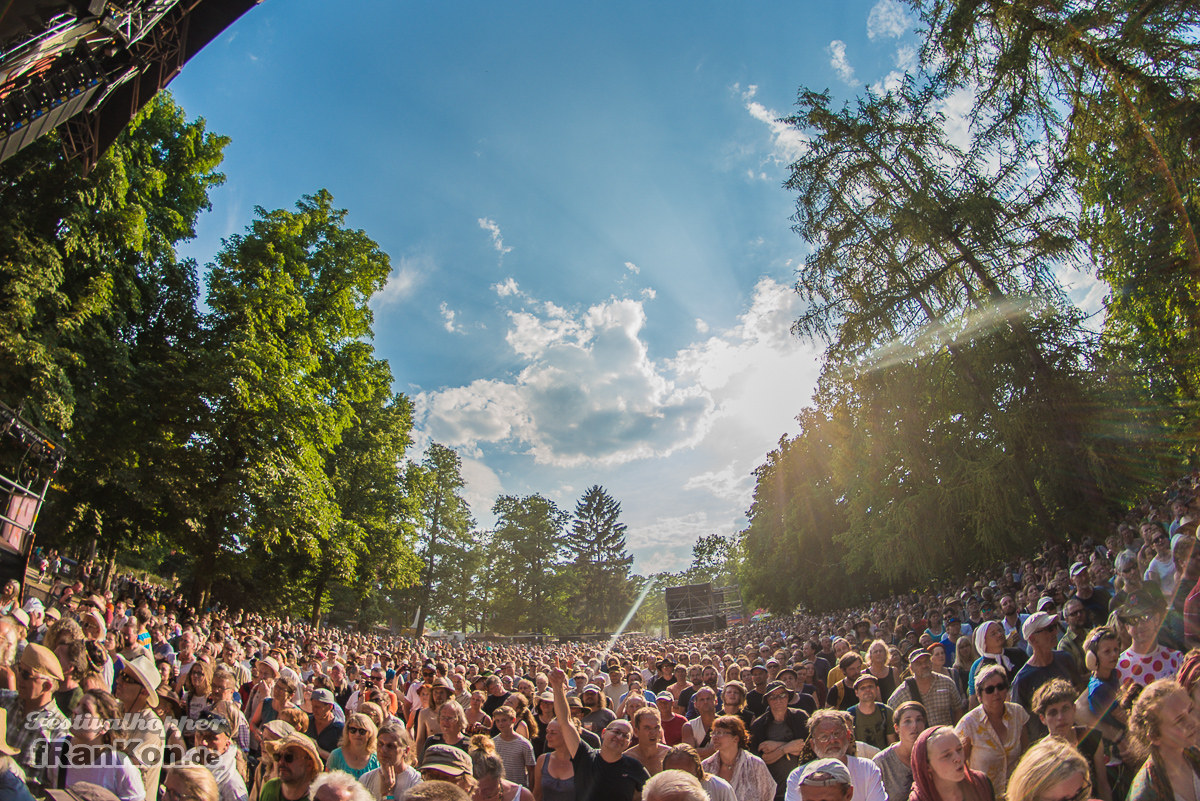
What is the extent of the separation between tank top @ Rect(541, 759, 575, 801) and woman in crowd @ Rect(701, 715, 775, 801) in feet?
3.15

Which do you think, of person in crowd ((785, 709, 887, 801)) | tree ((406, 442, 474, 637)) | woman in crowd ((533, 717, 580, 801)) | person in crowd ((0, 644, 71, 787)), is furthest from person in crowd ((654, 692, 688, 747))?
tree ((406, 442, 474, 637))

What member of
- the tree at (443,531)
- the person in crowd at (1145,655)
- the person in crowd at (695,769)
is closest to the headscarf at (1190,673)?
the person in crowd at (1145,655)

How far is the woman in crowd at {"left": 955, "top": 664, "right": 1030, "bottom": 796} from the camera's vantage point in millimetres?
3445

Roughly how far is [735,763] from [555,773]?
50.4 inches

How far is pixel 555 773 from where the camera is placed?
4.12 metres

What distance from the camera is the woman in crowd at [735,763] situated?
3767 mm

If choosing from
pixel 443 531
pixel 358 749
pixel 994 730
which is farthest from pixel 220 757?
pixel 443 531

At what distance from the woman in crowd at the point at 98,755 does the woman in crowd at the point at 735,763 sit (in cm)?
325

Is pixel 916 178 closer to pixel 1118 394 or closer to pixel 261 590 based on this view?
pixel 1118 394

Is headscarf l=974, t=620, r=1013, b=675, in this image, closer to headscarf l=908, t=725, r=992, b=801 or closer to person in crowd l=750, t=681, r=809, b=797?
person in crowd l=750, t=681, r=809, b=797

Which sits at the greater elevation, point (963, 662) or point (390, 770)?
point (963, 662)

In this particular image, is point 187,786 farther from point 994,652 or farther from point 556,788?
point 994,652

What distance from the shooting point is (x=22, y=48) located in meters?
7.32

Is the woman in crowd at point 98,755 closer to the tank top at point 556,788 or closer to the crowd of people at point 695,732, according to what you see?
the crowd of people at point 695,732
